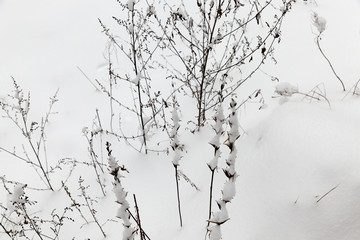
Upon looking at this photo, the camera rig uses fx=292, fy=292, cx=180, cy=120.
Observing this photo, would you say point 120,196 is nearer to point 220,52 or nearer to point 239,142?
point 239,142

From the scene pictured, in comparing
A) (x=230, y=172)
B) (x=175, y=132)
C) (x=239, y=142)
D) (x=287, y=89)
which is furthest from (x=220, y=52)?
(x=230, y=172)

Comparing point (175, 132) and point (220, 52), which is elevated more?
point (220, 52)

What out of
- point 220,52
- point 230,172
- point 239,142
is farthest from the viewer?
point 220,52

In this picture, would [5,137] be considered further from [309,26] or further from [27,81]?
[309,26]

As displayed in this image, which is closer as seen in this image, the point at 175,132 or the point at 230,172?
the point at 230,172

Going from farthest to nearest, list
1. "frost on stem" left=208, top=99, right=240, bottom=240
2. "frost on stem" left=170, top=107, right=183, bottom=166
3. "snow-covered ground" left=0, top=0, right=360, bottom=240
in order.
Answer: "snow-covered ground" left=0, top=0, right=360, bottom=240 → "frost on stem" left=170, top=107, right=183, bottom=166 → "frost on stem" left=208, top=99, right=240, bottom=240

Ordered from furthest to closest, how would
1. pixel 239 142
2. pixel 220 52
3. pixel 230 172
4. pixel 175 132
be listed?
pixel 220 52, pixel 239 142, pixel 175 132, pixel 230 172

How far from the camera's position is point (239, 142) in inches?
70.9

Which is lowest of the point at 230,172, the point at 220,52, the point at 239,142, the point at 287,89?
the point at 230,172

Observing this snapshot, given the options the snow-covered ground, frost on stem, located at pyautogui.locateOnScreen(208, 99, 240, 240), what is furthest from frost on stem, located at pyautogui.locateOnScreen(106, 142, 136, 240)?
the snow-covered ground

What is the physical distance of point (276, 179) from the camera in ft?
4.46

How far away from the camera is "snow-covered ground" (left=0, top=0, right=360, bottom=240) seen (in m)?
1.25

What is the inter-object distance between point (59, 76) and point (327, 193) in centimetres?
272

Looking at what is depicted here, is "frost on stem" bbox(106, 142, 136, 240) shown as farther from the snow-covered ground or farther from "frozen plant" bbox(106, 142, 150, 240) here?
the snow-covered ground
